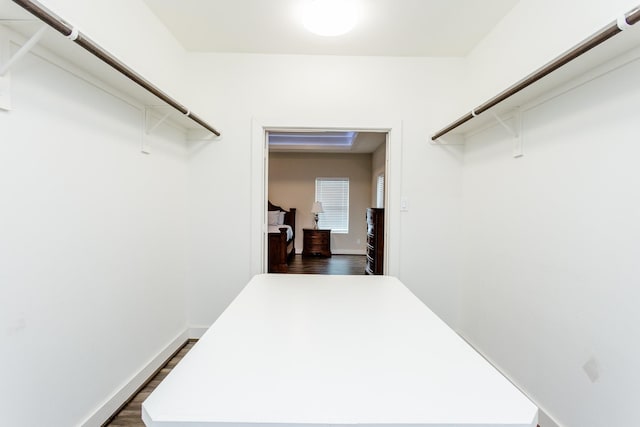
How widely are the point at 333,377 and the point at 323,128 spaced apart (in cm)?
214

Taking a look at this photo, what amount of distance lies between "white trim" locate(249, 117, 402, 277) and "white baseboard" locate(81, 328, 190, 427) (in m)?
0.83

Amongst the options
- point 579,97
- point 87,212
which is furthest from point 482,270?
point 87,212

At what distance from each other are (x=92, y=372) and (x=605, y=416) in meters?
2.35

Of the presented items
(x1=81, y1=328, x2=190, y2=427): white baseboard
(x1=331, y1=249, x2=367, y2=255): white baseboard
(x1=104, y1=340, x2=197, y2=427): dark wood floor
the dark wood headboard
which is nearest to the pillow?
the dark wood headboard

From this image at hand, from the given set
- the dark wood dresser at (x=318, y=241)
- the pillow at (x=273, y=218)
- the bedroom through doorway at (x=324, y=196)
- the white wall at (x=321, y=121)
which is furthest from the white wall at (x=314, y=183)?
the white wall at (x=321, y=121)

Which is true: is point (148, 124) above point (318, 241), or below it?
above

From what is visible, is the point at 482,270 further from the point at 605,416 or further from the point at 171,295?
the point at 171,295

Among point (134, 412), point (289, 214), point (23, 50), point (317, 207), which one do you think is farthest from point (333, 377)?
point (289, 214)

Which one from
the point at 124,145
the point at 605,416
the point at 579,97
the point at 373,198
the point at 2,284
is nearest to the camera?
the point at 2,284

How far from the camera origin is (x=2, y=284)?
3.55 ft

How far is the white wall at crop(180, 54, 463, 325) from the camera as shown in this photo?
8.33 ft

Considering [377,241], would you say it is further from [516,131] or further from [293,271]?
[516,131]

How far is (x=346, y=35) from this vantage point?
2240 millimetres

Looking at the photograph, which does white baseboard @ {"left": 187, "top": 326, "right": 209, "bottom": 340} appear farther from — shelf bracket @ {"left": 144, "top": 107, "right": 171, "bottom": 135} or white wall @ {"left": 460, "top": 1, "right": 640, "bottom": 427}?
white wall @ {"left": 460, "top": 1, "right": 640, "bottom": 427}
